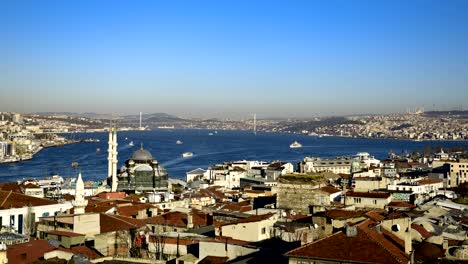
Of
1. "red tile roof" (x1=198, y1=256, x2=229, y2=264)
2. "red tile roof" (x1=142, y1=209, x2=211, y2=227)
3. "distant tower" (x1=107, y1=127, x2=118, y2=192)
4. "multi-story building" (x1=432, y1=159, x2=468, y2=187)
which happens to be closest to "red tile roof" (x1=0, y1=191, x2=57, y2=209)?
"red tile roof" (x1=142, y1=209, x2=211, y2=227)

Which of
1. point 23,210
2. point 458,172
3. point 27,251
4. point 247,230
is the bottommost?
point 458,172

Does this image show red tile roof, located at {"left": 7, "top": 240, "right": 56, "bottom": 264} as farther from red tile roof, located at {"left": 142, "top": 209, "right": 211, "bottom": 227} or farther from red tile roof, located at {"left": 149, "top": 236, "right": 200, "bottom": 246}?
red tile roof, located at {"left": 142, "top": 209, "right": 211, "bottom": 227}

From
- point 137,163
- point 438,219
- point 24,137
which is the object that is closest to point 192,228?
point 438,219

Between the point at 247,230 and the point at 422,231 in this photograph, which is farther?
the point at 422,231

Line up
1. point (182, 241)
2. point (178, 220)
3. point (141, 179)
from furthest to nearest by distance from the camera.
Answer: point (141, 179) → point (178, 220) → point (182, 241)

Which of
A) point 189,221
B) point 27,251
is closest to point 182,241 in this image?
point 27,251

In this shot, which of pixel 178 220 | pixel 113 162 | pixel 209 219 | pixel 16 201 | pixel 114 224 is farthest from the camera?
pixel 113 162

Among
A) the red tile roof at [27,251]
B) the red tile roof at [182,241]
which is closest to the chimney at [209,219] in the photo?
the red tile roof at [182,241]

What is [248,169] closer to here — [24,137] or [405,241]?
[405,241]

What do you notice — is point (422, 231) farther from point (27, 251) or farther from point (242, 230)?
point (27, 251)
